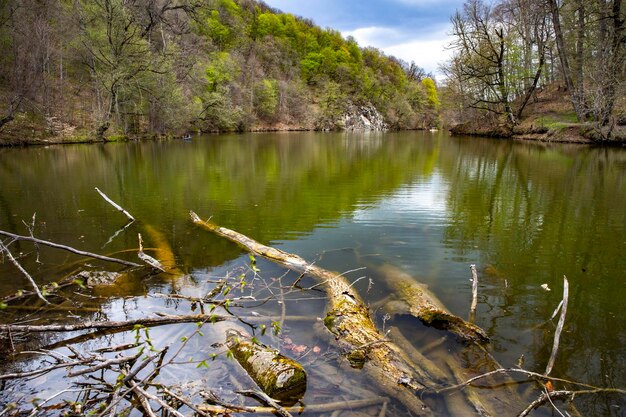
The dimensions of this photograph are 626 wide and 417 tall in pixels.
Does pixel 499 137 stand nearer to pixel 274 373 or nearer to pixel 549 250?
pixel 549 250

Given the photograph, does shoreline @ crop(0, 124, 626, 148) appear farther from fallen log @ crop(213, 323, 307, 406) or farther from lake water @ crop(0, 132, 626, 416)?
fallen log @ crop(213, 323, 307, 406)

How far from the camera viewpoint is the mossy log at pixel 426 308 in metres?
4.92

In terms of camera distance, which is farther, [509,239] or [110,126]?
[110,126]

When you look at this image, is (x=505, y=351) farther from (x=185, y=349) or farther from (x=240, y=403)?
(x=185, y=349)

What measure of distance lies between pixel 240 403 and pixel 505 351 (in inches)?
125

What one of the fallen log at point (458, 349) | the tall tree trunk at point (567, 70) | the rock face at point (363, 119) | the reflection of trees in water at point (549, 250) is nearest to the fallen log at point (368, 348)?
the fallen log at point (458, 349)

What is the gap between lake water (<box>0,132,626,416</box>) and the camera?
15.8ft

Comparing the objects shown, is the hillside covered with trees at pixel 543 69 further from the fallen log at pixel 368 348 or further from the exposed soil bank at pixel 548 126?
the fallen log at pixel 368 348

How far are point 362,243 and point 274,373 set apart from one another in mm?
5057

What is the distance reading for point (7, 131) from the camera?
29531 millimetres

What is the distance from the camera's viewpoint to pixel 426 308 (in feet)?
17.7

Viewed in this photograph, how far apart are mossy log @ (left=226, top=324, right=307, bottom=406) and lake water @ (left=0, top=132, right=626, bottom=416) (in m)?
0.19

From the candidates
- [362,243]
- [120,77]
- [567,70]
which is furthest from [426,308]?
[567,70]

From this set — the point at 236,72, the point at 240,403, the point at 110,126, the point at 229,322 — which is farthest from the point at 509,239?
the point at 236,72
